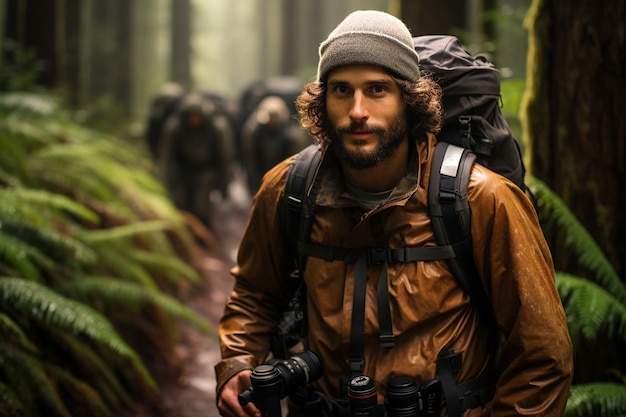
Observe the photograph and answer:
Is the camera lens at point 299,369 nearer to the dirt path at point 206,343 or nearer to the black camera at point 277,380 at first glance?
the black camera at point 277,380

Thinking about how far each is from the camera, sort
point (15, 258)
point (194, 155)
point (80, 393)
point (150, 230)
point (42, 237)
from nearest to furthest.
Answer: point (15, 258)
point (80, 393)
point (42, 237)
point (150, 230)
point (194, 155)

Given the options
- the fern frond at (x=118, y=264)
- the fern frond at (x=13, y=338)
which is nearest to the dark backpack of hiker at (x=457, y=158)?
the fern frond at (x=13, y=338)

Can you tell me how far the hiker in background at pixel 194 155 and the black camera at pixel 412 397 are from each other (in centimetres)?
1041

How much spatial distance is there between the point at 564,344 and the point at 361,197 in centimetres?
96

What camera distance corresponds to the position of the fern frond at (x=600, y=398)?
3.55 meters

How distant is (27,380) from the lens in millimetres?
4574

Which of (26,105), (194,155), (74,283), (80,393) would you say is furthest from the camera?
(194,155)

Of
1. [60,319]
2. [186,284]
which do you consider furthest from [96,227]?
[60,319]

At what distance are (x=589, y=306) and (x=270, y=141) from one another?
1001 centimetres

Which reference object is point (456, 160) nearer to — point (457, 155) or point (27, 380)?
point (457, 155)

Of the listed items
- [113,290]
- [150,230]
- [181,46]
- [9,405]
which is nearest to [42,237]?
[113,290]

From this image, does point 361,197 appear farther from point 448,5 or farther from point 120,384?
point 448,5

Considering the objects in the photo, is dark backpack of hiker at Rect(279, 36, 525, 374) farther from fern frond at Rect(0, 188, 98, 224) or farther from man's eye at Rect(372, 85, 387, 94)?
fern frond at Rect(0, 188, 98, 224)

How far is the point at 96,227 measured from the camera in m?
7.83
